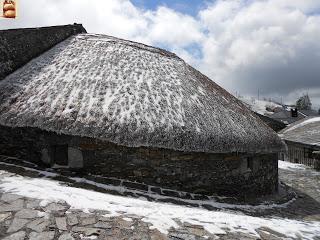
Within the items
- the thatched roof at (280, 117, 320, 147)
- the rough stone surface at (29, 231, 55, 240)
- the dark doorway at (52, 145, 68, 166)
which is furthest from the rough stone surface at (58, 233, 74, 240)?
the thatched roof at (280, 117, 320, 147)

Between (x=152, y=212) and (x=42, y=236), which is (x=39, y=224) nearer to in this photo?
(x=42, y=236)

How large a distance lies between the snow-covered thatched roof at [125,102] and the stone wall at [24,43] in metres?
0.32

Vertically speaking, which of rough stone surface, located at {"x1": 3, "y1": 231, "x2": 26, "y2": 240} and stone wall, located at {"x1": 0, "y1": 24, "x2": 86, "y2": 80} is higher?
stone wall, located at {"x1": 0, "y1": 24, "x2": 86, "y2": 80}

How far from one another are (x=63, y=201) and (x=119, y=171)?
10.9 feet

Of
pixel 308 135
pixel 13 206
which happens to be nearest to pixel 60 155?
pixel 13 206

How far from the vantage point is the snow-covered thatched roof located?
27.9 feet

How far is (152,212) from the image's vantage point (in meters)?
5.57

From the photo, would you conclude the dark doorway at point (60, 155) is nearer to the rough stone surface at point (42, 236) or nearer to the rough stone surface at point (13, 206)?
the rough stone surface at point (13, 206)

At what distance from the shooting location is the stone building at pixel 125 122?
8594 mm

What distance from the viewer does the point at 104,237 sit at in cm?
464

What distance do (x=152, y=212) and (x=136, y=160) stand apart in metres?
3.21

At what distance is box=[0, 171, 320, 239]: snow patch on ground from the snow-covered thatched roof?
237 centimetres

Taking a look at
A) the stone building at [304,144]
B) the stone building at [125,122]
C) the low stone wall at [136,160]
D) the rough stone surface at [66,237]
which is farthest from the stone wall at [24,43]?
the stone building at [304,144]

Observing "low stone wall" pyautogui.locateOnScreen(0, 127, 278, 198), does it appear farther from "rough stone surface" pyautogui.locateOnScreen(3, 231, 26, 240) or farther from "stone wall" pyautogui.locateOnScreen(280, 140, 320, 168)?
"stone wall" pyautogui.locateOnScreen(280, 140, 320, 168)
